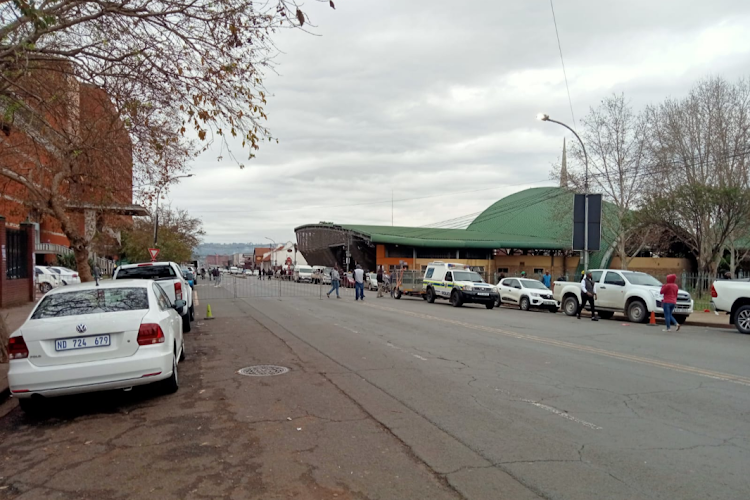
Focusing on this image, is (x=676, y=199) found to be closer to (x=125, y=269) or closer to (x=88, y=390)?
(x=125, y=269)

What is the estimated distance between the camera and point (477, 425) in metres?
6.07

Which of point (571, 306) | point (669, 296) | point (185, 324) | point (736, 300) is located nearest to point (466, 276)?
point (571, 306)

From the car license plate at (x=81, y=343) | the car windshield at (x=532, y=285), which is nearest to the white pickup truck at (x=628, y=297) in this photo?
the car windshield at (x=532, y=285)

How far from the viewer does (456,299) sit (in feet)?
83.7

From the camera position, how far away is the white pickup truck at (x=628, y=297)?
18312mm

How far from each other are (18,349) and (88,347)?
0.74 metres

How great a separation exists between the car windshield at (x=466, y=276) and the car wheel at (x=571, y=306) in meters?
4.68

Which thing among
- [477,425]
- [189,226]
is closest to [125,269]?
[477,425]

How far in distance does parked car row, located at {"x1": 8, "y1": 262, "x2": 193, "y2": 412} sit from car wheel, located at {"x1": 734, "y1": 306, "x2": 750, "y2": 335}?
1471cm

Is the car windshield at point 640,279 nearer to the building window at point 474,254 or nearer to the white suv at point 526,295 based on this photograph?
the white suv at point 526,295

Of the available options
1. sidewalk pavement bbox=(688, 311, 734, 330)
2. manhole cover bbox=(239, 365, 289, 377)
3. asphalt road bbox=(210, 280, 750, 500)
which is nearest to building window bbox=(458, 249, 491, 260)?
sidewalk pavement bbox=(688, 311, 734, 330)

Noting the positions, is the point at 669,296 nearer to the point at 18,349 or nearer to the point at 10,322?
the point at 18,349

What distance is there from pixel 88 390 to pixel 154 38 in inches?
227

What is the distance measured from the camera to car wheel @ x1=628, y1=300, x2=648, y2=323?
18750 mm
